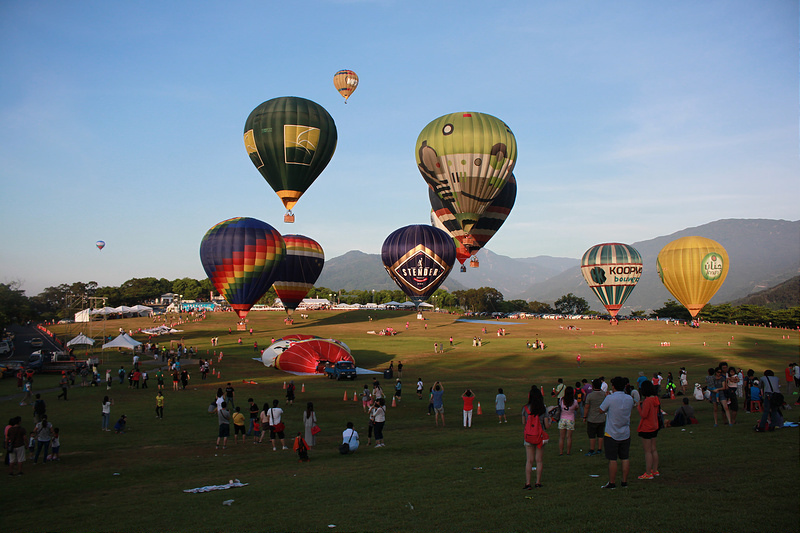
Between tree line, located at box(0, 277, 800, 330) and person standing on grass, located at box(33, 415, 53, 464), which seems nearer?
person standing on grass, located at box(33, 415, 53, 464)

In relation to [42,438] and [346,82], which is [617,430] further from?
[346,82]

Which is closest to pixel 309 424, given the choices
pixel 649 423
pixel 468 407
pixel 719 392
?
pixel 468 407

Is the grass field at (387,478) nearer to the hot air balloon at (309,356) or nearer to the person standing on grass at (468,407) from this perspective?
the person standing on grass at (468,407)

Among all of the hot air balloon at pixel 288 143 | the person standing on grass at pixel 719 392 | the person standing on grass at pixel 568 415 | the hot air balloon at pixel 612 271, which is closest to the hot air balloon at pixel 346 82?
the hot air balloon at pixel 288 143

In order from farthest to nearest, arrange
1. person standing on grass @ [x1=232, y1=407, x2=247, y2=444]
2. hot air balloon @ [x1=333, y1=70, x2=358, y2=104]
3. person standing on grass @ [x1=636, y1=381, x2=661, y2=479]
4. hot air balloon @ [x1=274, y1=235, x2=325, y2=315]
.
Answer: hot air balloon @ [x1=274, y1=235, x2=325, y2=315] → hot air balloon @ [x1=333, y1=70, x2=358, y2=104] → person standing on grass @ [x1=232, y1=407, x2=247, y2=444] → person standing on grass @ [x1=636, y1=381, x2=661, y2=479]

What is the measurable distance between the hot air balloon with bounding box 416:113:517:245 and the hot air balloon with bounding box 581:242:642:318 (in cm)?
3975

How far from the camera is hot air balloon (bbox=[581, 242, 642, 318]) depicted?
9238 cm

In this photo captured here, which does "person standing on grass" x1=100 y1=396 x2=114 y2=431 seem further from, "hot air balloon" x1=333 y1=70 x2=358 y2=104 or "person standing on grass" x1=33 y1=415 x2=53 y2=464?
"hot air balloon" x1=333 y1=70 x2=358 y2=104

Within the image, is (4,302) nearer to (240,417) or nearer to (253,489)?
(240,417)

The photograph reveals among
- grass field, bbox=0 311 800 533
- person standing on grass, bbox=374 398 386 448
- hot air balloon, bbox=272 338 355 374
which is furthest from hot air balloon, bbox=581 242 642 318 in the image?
person standing on grass, bbox=374 398 386 448

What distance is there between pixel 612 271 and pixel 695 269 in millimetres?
12028

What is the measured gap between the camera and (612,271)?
92.4 m

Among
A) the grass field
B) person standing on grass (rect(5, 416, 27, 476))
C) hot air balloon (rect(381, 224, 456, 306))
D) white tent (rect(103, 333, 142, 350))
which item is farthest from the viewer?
hot air balloon (rect(381, 224, 456, 306))

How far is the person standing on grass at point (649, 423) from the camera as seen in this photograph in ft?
36.5
